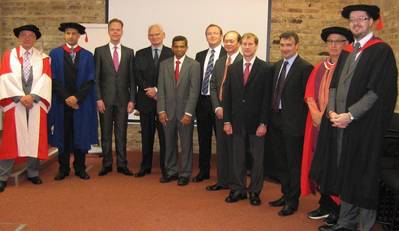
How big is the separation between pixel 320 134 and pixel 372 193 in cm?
62

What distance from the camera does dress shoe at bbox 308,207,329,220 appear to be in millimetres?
3703

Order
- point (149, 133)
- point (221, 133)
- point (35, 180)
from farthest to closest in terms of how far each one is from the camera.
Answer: point (149, 133), point (35, 180), point (221, 133)

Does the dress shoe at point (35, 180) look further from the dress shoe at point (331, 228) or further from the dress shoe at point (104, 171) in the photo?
the dress shoe at point (331, 228)

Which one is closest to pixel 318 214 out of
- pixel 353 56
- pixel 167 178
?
pixel 353 56

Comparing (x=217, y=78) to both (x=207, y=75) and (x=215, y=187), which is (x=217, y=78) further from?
(x=215, y=187)

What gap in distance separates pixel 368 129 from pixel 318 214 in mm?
1139

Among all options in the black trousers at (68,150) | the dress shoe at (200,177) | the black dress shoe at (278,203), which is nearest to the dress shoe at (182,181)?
the dress shoe at (200,177)

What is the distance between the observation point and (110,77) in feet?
16.0

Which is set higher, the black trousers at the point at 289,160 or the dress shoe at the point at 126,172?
the black trousers at the point at 289,160

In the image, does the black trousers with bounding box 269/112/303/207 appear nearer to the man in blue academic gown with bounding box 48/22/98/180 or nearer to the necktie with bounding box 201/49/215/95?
the necktie with bounding box 201/49/215/95

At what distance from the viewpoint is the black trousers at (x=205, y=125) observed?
4766 mm

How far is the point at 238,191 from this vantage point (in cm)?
411

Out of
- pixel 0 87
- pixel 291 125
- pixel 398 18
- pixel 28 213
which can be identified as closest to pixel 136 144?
pixel 0 87

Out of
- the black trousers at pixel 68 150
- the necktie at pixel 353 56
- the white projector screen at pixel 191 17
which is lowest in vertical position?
the black trousers at pixel 68 150
